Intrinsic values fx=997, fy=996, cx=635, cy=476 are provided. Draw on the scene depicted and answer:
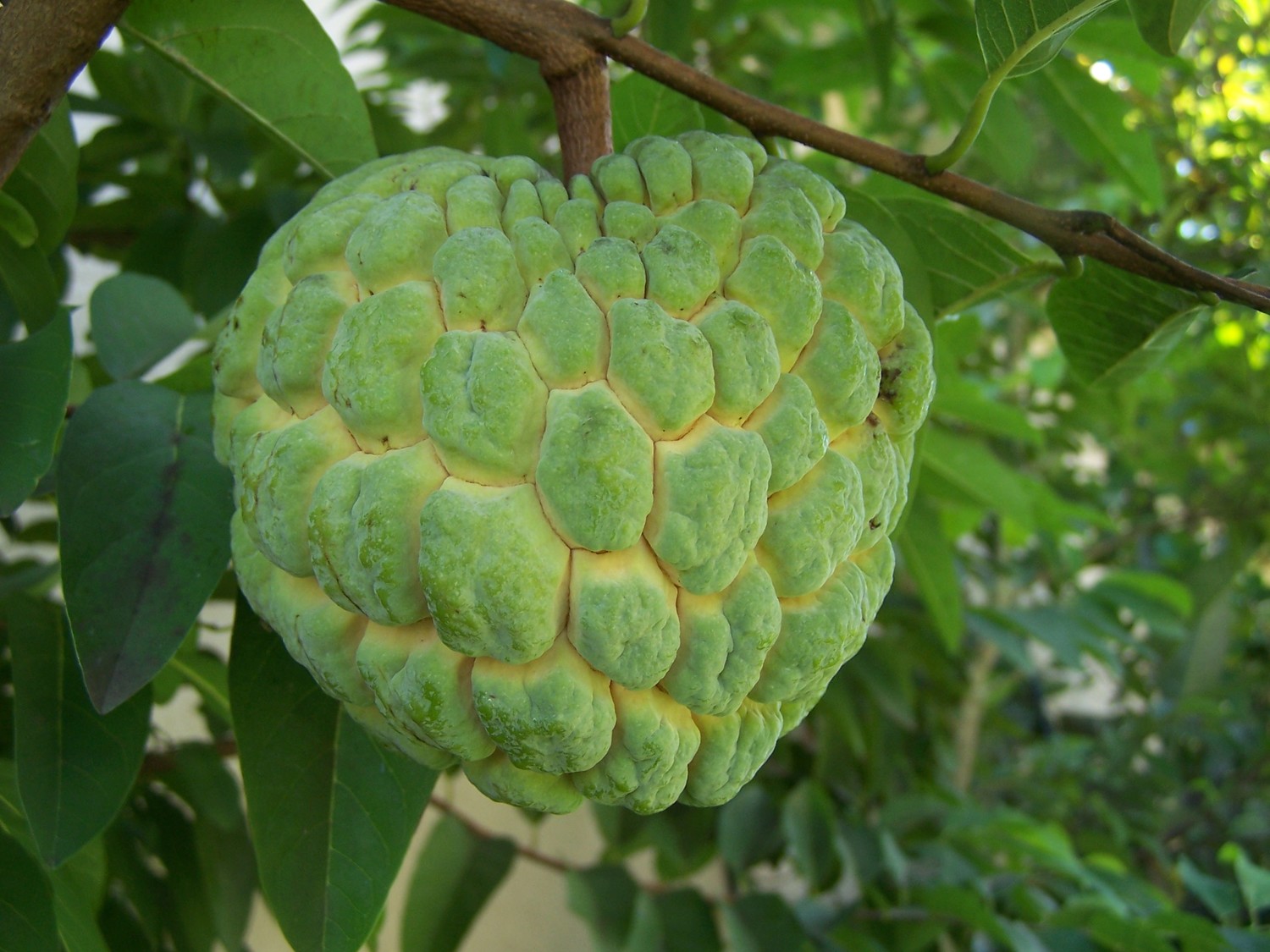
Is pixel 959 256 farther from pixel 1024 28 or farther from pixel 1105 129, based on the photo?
pixel 1105 129

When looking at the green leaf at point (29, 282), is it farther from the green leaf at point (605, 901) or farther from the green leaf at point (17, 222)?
the green leaf at point (605, 901)

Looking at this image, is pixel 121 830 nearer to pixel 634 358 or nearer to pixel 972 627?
pixel 634 358

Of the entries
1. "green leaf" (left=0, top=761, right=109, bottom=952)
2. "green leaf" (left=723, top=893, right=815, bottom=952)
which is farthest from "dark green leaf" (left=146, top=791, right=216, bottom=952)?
"green leaf" (left=723, top=893, right=815, bottom=952)

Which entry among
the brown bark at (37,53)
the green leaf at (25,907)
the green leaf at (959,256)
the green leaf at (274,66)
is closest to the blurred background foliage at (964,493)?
the green leaf at (959,256)

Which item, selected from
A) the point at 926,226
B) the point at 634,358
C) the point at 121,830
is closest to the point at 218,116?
the point at 121,830

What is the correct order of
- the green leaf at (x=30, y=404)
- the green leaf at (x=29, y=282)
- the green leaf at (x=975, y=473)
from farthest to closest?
the green leaf at (x=975, y=473)
the green leaf at (x=29, y=282)
the green leaf at (x=30, y=404)

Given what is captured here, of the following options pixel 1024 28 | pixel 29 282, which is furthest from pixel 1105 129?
pixel 29 282

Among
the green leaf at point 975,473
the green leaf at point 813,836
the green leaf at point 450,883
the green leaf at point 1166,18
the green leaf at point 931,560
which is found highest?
the green leaf at point 1166,18
